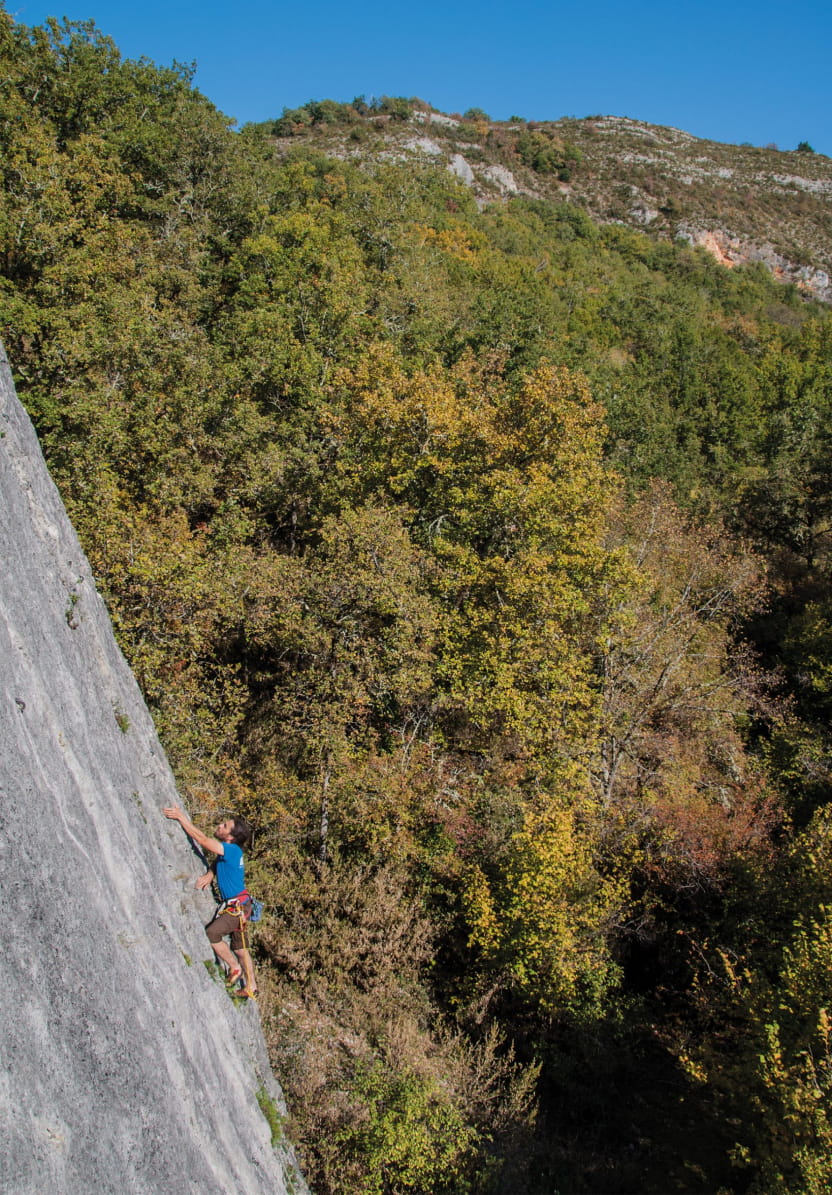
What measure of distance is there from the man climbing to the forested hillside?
12.9 feet

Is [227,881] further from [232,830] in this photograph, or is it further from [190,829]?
[190,829]

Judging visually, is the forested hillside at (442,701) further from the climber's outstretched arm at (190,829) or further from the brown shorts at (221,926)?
the climber's outstretched arm at (190,829)

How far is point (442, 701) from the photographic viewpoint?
62.7 ft

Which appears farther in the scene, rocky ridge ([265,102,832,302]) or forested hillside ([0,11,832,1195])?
rocky ridge ([265,102,832,302])

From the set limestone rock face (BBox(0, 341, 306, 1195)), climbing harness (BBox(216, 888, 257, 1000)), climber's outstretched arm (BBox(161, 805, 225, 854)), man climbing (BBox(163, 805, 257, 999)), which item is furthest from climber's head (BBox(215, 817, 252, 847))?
climbing harness (BBox(216, 888, 257, 1000))

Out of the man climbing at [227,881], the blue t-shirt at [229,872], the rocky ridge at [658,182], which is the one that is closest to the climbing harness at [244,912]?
the man climbing at [227,881]

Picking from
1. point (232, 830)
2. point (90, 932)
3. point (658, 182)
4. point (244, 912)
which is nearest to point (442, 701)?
point (244, 912)

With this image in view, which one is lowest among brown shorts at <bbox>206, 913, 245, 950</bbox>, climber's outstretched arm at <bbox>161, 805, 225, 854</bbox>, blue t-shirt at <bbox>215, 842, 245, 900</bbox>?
brown shorts at <bbox>206, 913, 245, 950</bbox>

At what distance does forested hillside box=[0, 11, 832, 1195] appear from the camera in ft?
44.2

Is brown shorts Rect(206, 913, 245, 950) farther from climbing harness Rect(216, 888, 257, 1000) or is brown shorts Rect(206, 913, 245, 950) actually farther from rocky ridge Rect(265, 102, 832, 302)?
rocky ridge Rect(265, 102, 832, 302)

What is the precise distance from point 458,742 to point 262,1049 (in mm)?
12533

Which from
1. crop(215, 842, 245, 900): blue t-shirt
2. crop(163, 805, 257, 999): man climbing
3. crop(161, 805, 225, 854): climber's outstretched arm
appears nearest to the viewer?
crop(161, 805, 225, 854): climber's outstretched arm

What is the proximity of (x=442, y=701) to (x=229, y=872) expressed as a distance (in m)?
10.8

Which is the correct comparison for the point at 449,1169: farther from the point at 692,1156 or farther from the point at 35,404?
the point at 35,404
